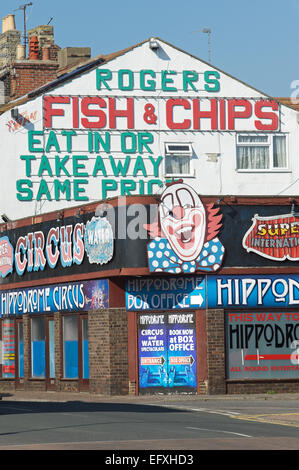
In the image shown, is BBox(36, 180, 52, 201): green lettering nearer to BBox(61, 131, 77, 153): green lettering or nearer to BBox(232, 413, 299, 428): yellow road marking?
BBox(61, 131, 77, 153): green lettering

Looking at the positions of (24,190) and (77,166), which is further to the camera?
(77,166)

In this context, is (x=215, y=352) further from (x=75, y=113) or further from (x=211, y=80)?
(x=211, y=80)

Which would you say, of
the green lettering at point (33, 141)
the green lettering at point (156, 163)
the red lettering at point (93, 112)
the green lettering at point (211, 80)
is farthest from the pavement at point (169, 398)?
the green lettering at point (211, 80)

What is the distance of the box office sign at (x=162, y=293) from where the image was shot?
123 ft

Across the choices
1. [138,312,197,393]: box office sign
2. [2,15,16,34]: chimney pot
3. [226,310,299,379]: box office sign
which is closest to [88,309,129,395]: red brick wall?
[138,312,197,393]: box office sign

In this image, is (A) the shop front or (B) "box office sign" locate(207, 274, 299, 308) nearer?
(A) the shop front

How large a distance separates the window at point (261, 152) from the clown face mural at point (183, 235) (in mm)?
13592

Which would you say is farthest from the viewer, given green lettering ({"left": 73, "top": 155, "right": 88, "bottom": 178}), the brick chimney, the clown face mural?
the brick chimney

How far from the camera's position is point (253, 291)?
123 feet

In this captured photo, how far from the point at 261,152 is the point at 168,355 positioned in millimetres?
16041

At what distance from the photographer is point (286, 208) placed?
3797 cm

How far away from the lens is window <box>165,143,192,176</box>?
162 ft

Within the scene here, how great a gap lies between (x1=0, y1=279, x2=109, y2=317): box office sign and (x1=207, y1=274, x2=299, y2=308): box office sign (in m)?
3.73

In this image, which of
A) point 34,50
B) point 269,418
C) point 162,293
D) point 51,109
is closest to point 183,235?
point 162,293
